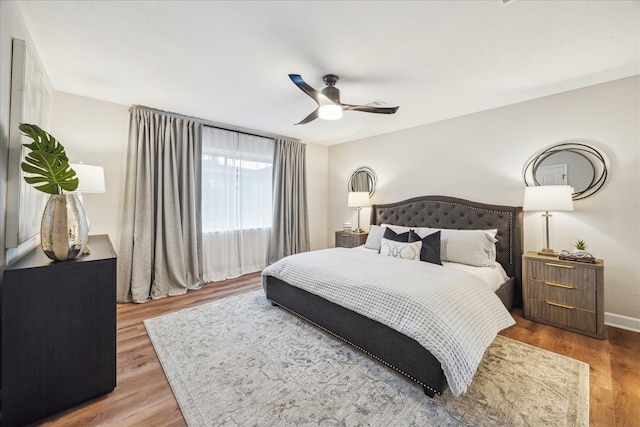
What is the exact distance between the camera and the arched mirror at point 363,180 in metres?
4.67

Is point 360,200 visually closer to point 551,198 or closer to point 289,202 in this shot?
point 289,202

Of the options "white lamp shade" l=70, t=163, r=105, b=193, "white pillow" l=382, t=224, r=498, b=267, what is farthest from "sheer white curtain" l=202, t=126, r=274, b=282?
"white pillow" l=382, t=224, r=498, b=267

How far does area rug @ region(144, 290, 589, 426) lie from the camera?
1498mm

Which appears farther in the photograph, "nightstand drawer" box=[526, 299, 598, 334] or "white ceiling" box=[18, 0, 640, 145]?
"nightstand drawer" box=[526, 299, 598, 334]

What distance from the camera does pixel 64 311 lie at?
153 cm

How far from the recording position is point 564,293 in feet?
8.31

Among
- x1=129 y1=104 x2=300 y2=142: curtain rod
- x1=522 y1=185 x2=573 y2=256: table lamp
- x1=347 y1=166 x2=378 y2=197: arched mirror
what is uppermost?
x1=129 y1=104 x2=300 y2=142: curtain rod

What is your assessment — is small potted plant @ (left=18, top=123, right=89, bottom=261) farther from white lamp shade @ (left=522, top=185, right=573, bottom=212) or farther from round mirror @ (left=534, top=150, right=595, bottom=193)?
round mirror @ (left=534, top=150, right=595, bottom=193)

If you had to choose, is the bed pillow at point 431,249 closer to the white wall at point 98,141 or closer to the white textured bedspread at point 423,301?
the white textured bedspread at point 423,301

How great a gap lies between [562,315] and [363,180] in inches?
127

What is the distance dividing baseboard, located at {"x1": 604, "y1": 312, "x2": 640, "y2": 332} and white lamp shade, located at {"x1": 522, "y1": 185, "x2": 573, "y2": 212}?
1201 mm

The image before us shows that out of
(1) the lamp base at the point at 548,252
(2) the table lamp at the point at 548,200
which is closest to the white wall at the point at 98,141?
(2) the table lamp at the point at 548,200

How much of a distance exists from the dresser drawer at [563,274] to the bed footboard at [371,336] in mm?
1900

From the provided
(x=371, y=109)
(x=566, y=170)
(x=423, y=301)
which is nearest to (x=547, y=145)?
(x=566, y=170)
